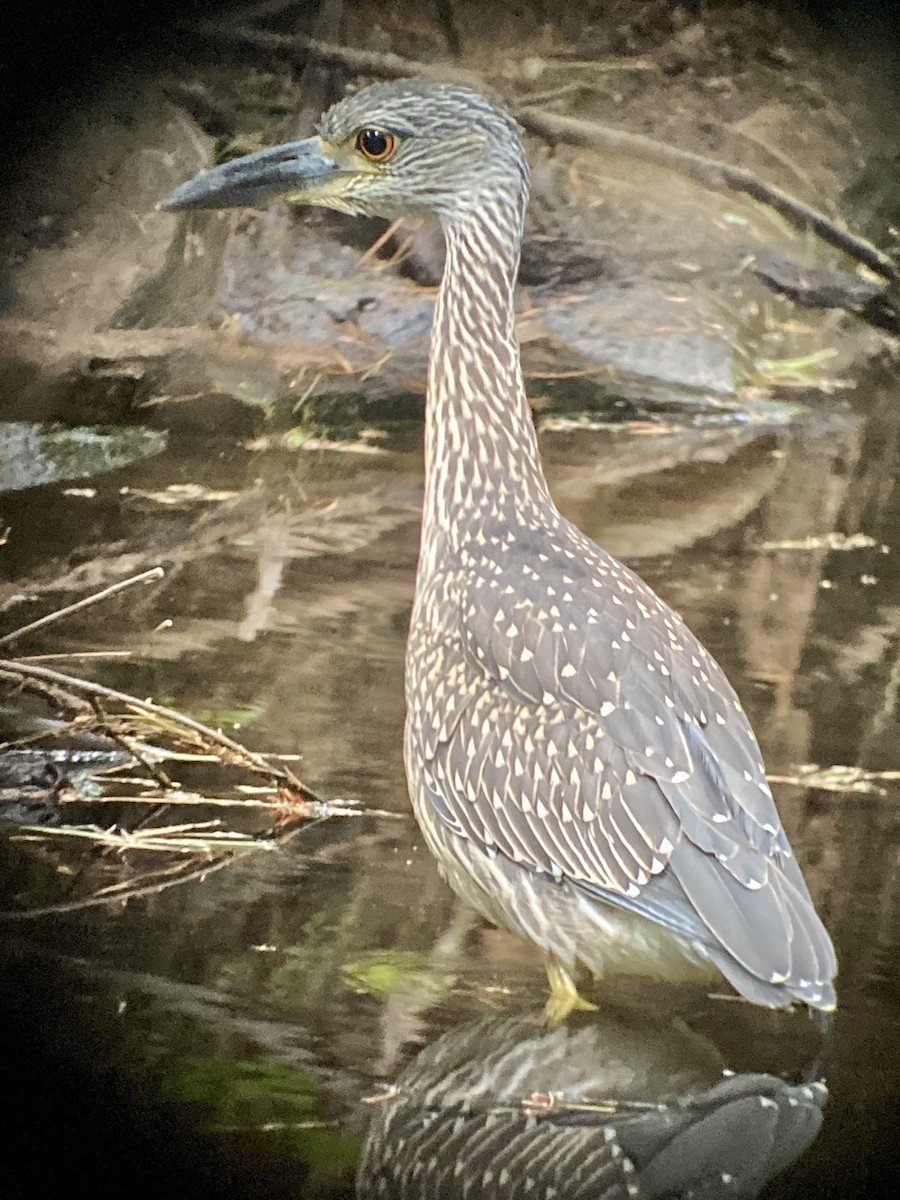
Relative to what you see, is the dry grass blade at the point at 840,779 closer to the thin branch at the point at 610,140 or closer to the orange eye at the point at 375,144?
the orange eye at the point at 375,144

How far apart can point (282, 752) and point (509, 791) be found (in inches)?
23.8

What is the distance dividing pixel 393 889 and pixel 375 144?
3.13ft

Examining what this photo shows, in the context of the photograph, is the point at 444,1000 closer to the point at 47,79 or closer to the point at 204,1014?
the point at 204,1014

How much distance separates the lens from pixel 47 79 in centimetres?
258

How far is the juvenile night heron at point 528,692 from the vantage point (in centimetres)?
144

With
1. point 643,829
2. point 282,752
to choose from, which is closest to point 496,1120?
point 643,829

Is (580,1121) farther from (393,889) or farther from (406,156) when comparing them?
(406,156)

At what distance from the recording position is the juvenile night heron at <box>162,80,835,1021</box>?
144 centimetres

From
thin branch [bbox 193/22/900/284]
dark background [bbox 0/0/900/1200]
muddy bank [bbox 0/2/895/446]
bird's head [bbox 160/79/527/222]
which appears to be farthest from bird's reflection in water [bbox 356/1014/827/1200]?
thin branch [bbox 193/22/900/284]

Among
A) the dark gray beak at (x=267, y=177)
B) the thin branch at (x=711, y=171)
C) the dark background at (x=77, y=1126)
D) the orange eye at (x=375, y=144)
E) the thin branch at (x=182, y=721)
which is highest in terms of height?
the thin branch at (x=711, y=171)

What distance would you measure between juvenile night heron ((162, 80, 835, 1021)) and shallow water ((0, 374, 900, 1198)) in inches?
5.4

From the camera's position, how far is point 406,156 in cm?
187

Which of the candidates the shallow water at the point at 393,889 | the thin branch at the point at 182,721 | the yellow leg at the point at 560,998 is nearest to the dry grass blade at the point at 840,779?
the shallow water at the point at 393,889

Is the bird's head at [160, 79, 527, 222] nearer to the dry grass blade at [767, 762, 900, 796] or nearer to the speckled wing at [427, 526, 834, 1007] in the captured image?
the speckled wing at [427, 526, 834, 1007]
